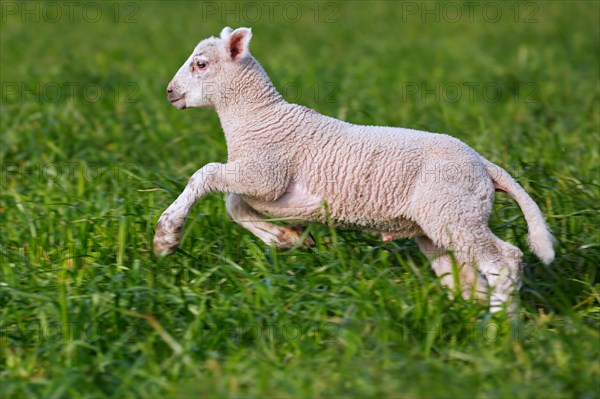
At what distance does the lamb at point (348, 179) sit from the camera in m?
4.37

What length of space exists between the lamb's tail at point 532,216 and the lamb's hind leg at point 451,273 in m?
0.29

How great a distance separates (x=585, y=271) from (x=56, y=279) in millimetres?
2567

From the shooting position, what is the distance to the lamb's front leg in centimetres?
444

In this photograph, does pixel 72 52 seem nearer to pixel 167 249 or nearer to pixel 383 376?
pixel 167 249

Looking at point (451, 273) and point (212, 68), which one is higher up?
point (212, 68)

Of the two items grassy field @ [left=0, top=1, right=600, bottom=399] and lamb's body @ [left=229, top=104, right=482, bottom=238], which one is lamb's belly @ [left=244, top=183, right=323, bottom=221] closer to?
lamb's body @ [left=229, top=104, right=482, bottom=238]

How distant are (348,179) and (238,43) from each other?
811mm

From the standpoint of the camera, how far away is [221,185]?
14.6 ft

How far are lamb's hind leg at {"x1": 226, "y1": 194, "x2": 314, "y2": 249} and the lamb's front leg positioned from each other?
28cm

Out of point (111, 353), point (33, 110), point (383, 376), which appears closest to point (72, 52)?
point (33, 110)

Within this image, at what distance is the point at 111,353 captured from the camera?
3969 millimetres
